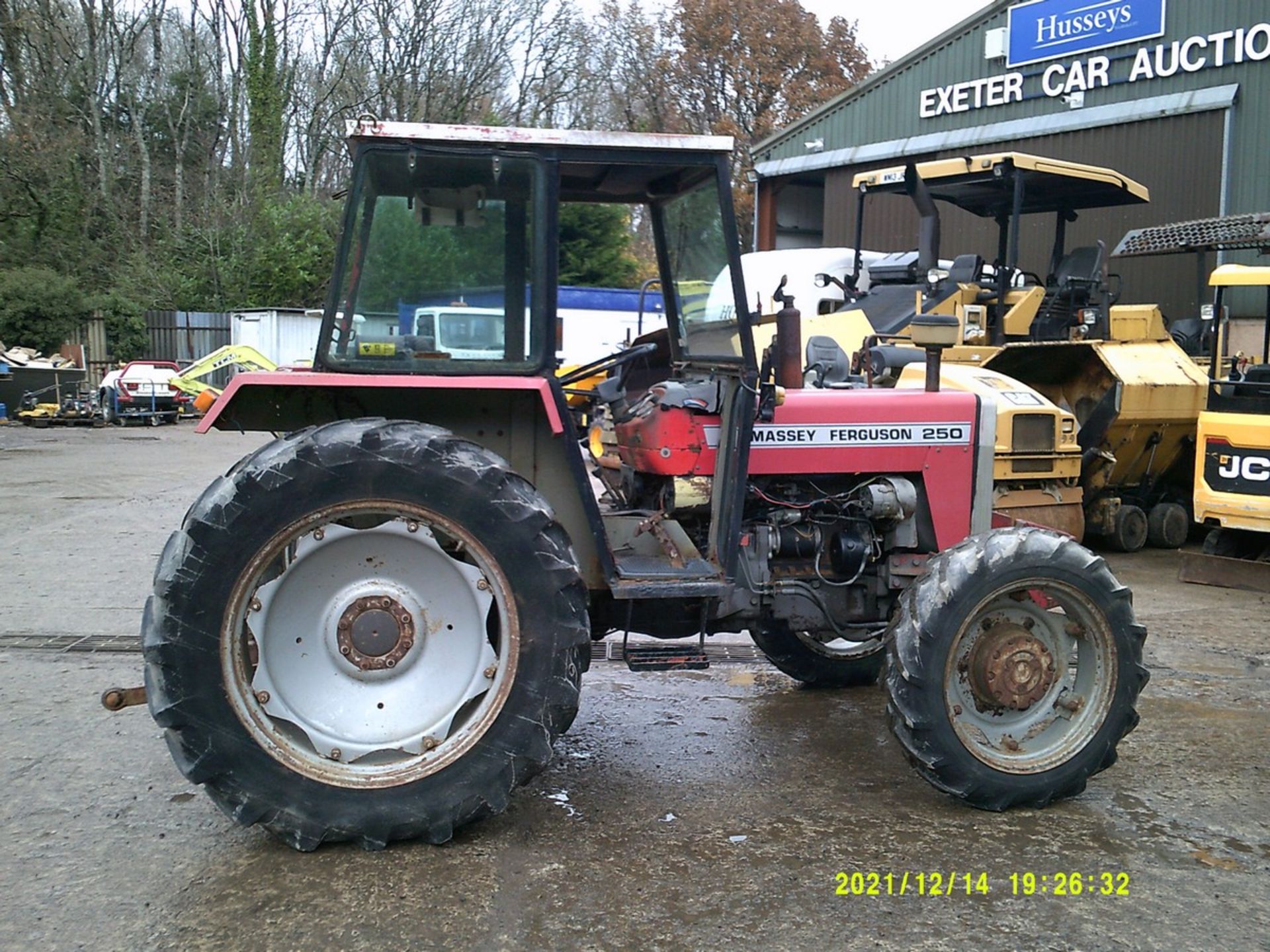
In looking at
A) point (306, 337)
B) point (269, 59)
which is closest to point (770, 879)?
point (306, 337)

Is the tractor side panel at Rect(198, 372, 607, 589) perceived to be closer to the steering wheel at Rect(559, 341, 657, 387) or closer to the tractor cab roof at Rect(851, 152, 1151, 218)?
the steering wheel at Rect(559, 341, 657, 387)

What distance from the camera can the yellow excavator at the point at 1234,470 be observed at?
8711mm

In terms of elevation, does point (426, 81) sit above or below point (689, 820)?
above

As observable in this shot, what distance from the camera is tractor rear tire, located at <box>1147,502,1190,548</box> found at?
35.3ft

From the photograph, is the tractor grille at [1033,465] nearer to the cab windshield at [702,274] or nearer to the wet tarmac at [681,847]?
the wet tarmac at [681,847]

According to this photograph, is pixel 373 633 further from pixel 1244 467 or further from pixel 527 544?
pixel 1244 467

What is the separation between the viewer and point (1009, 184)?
1170 cm

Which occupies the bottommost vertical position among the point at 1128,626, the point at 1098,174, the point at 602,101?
the point at 1128,626

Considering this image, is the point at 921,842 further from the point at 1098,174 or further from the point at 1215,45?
the point at 1215,45

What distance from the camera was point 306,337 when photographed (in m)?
28.0

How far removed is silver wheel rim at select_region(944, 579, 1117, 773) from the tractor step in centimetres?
94

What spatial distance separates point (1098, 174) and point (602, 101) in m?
26.4

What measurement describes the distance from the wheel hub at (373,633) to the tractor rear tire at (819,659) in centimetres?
230

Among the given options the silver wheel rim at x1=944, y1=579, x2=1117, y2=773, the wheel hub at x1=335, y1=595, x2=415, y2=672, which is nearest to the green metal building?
the silver wheel rim at x1=944, y1=579, x2=1117, y2=773
